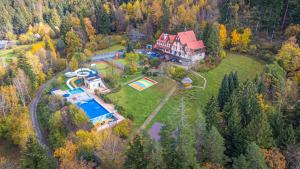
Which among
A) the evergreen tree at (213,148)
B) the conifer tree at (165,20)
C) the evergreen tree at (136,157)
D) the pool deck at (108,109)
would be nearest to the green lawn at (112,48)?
the conifer tree at (165,20)

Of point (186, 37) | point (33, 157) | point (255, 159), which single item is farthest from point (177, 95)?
point (33, 157)

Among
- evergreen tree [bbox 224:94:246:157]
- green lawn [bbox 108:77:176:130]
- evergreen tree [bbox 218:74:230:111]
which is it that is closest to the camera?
evergreen tree [bbox 224:94:246:157]

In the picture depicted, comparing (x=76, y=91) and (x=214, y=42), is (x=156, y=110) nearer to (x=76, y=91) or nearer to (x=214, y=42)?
(x=76, y=91)

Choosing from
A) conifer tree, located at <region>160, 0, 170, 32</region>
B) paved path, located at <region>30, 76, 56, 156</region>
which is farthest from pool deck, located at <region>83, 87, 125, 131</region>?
conifer tree, located at <region>160, 0, 170, 32</region>

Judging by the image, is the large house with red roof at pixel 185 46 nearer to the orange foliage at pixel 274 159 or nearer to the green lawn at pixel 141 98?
the green lawn at pixel 141 98

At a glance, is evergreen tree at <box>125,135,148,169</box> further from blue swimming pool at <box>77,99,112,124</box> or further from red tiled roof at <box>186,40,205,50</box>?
red tiled roof at <box>186,40,205,50</box>

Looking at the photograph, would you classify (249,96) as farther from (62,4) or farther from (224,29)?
(62,4)
